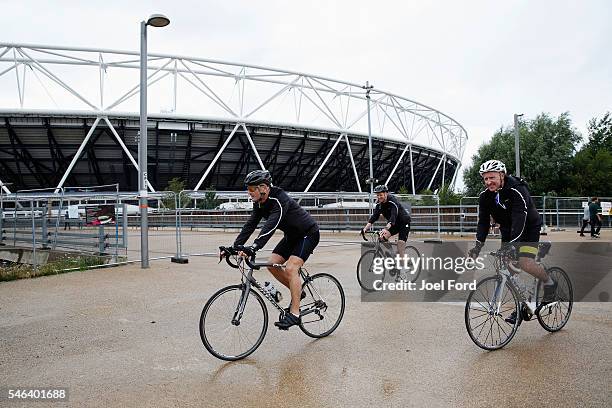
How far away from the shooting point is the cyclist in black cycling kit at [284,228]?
4.63m

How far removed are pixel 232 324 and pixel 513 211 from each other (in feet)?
9.47

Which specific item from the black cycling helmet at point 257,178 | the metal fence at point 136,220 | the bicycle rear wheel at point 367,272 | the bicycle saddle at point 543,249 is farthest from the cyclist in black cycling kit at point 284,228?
the metal fence at point 136,220

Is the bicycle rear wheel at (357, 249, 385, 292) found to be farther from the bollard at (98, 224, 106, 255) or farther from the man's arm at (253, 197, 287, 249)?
the bollard at (98, 224, 106, 255)

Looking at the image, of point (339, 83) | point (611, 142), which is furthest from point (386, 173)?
point (611, 142)

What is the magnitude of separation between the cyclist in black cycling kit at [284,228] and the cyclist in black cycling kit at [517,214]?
1.65m

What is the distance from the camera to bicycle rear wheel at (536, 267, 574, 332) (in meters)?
5.10

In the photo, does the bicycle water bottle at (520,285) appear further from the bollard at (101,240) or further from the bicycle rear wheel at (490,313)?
the bollard at (101,240)

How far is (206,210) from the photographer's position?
29.1 metres

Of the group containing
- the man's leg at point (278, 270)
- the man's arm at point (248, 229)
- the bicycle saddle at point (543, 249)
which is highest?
the man's arm at point (248, 229)

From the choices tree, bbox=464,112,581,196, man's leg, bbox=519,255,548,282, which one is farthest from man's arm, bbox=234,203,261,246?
tree, bbox=464,112,581,196

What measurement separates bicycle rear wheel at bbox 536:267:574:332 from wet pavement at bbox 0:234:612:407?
12cm

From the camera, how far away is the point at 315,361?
4422mm

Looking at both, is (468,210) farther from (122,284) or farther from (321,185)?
(321,185)

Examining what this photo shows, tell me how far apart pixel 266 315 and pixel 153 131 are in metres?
45.4
